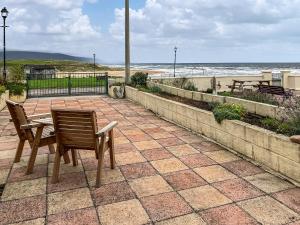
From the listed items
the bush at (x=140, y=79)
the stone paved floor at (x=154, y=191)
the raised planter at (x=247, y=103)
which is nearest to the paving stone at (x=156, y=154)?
the stone paved floor at (x=154, y=191)

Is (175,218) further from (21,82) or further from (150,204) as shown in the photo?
(21,82)

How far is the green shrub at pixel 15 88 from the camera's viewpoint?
13.1m

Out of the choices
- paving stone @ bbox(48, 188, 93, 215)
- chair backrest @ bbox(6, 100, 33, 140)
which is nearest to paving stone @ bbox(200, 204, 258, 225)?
paving stone @ bbox(48, 188, 93, 215)

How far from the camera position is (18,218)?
3.27 m

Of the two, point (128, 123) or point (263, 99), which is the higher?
point (263, 99)

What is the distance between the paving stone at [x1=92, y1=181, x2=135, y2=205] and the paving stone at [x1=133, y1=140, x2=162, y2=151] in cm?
174

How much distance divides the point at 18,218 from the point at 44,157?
2.10m

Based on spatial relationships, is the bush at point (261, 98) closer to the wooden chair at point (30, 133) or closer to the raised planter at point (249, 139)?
the raised planter at point (249, 139)

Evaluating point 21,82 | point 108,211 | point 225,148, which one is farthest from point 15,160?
point 21,82

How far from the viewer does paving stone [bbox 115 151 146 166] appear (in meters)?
5.01

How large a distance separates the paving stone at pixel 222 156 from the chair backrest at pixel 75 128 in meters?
2.04

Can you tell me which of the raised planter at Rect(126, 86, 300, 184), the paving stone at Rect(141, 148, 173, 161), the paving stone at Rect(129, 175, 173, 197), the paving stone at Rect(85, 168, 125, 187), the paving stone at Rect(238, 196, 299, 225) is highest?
the raised planter at Rect(126, 86, 300, 184)

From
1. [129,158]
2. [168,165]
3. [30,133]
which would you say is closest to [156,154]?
[129,158]

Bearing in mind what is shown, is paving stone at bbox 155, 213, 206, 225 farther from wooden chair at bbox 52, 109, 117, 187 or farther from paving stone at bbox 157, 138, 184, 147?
paving stone at bbox 157, 138, 184, 147
